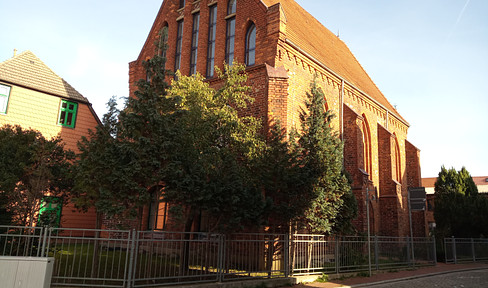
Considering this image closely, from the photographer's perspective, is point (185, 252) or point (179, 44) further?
point (179, 44)

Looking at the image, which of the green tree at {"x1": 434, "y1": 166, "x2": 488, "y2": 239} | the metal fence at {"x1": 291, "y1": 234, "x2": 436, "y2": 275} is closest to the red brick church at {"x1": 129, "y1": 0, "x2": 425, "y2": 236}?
the green tree at {"x1": 434, "y1": 166, "x2": 488, "y2": 239}

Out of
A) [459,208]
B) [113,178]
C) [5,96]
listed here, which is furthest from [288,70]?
[459,208]

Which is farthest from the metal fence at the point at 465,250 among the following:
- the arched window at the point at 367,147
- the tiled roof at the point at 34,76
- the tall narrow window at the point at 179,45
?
the tiled roof at the point at 34,76

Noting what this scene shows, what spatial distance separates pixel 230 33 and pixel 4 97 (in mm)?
11976

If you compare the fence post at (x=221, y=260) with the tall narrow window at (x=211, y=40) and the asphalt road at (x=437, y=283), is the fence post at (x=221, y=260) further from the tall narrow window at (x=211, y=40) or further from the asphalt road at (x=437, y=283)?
the tall narrow window at (x=211, y=40)

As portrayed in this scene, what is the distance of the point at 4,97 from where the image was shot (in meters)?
18.3

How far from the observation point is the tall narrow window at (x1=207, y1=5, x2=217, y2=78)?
1730 cm

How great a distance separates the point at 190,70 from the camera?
1806cm

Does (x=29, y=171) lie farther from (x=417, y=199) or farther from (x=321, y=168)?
(x=417, y=199)

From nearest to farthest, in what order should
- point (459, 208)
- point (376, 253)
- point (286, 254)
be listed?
point (286, 254)
point (376, 253)
point (459, 208)

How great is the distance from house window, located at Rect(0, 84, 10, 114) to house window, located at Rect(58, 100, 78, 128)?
2565 mm

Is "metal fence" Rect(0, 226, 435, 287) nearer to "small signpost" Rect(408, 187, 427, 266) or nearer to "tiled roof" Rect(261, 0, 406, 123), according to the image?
"small signpost" Rect(408, 187, 427, 266)

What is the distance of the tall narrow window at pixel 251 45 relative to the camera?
51.9ft

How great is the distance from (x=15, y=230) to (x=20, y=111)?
10.1m
